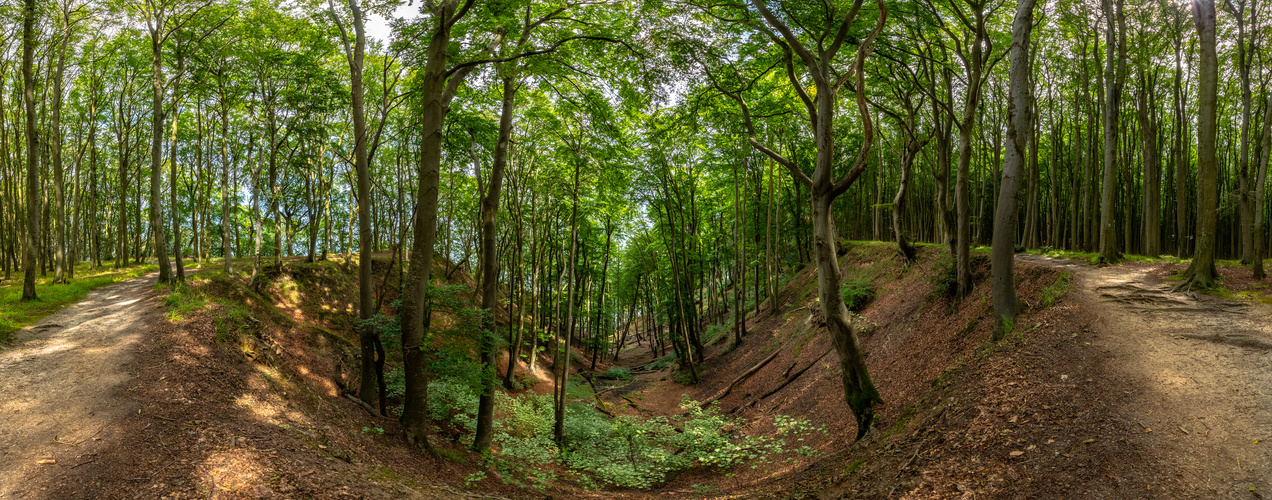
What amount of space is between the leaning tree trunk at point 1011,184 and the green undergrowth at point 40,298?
1629cm

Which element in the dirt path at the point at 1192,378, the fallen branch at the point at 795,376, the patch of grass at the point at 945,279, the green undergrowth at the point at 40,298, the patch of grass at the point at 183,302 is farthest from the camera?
the fallen branch at the point at 795,376

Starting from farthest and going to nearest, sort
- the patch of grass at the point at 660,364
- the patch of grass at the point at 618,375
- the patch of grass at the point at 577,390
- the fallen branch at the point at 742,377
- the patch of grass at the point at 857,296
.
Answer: the patch of grass at the point at 660,364 → the patch of grass at the point at 618,375 → the patch of grass at the point at 577,390 → the fallen branch at the point at 742,377 → the patch of grass at the point at 857,296

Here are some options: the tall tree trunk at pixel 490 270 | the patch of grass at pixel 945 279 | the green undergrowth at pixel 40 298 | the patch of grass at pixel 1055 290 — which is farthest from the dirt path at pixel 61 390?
the patch of grass at pixel 945 279

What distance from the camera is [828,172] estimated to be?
7352mm

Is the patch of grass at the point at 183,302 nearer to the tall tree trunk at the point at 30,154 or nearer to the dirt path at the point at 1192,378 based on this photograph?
the tall tree trunk at the point at 30,154

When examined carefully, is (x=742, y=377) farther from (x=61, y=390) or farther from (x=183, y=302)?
(x=61, y=390)

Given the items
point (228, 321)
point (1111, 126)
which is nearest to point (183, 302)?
point (228, 321)

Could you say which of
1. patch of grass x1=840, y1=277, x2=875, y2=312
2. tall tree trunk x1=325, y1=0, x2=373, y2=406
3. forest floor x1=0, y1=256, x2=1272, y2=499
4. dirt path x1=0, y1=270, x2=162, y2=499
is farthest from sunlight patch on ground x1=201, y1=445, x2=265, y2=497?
patch of grass x1=840, y1=277, x2=875, y2=312

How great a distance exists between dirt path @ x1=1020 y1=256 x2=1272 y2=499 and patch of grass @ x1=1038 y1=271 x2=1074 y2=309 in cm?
16

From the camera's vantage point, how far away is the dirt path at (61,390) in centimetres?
541

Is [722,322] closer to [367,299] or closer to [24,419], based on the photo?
[367,299]

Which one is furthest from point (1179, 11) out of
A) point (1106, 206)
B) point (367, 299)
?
point (367, 299)

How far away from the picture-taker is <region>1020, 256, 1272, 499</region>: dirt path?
13.8ft

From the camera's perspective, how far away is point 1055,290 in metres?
8.27
